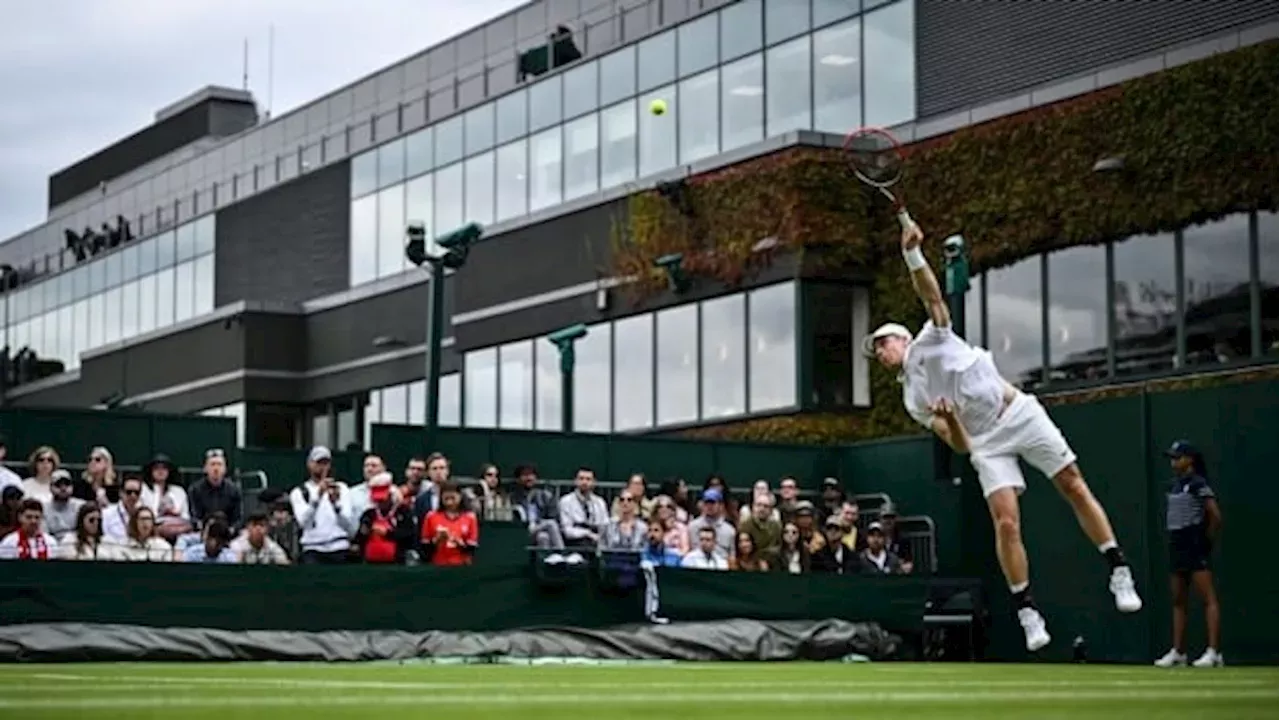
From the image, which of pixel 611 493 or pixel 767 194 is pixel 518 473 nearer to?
pixel 611 493

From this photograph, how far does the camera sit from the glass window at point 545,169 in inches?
1692

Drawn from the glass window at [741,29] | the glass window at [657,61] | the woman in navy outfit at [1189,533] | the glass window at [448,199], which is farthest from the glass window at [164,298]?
the woman in navy outfit at [1189,533]

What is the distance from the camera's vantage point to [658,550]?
23828mm

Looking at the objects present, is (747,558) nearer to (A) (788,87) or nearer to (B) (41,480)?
(B) (41,480)

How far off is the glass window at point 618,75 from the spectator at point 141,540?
21599 millimetres

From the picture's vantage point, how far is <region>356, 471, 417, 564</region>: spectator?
22.1 metres

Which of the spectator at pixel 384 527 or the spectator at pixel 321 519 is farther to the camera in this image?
the spectator at pixel 384 527

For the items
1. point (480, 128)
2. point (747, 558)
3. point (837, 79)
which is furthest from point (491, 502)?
point (480, 128)

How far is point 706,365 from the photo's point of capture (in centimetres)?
3731

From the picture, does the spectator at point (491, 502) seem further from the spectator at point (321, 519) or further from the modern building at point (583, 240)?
the modern building at point (583, 240)

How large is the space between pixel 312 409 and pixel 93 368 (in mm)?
10800

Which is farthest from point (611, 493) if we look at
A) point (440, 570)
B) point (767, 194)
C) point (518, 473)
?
point (767, 194)

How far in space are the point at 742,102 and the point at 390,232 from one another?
14.1 metres

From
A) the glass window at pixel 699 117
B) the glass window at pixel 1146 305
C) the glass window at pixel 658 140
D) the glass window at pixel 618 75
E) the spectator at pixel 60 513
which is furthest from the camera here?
the glass window at pixel 618 75
